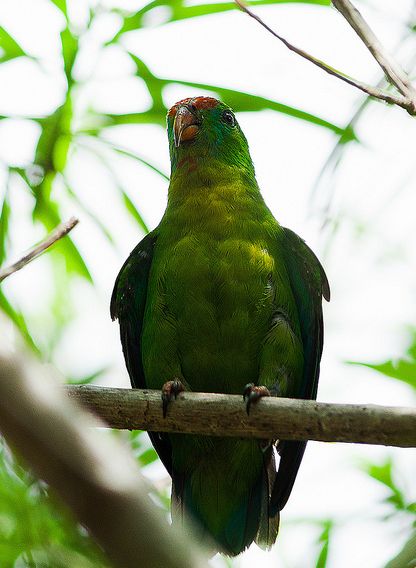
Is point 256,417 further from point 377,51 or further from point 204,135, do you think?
point 204,135

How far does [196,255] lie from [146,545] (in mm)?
2997

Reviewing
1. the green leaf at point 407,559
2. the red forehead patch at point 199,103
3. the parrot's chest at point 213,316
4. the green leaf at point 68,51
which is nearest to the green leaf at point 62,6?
the green leaf at point 68,51

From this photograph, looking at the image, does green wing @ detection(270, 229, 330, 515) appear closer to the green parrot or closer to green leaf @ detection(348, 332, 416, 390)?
the green parrot

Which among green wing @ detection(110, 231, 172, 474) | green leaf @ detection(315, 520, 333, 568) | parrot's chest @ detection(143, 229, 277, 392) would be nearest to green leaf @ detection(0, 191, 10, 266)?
green wing @ detection(110, 231, 172, 474)

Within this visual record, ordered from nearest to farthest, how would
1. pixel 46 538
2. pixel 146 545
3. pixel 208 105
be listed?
pixel 146 545 → pixel 46 538 → pixel 208 105

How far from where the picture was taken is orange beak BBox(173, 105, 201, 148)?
4.72 m

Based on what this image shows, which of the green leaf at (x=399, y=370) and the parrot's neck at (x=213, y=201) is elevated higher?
the parrot's neck at (x=213, y=201)

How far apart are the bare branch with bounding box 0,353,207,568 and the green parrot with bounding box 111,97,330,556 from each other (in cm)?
248

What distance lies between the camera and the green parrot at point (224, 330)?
397cm

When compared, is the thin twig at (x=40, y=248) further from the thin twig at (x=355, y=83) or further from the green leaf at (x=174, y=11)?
the green leaf at (x=174, y=11)

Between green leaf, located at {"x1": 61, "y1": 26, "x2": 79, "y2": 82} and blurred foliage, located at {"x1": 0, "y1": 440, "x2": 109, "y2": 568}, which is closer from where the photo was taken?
blurred foliage, located at {"x1": 0, "y1": 440, "x2": 109, "y2": 568}

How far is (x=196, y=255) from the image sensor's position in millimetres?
4094

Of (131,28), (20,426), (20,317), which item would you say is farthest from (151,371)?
(20,426)

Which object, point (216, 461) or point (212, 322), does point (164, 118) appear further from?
point (216, 461)
